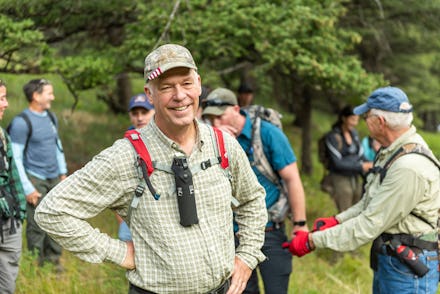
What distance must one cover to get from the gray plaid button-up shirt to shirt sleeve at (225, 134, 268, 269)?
0.20m

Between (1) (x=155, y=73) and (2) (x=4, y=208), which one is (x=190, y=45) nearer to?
(2) (x=4, y=208)

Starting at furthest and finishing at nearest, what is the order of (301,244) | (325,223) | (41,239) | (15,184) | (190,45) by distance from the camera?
(190,45)
(41,239)
(15,184)
(325,223)
(301,244)

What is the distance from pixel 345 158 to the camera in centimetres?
788

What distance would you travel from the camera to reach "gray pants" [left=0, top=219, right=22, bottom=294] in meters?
4.24

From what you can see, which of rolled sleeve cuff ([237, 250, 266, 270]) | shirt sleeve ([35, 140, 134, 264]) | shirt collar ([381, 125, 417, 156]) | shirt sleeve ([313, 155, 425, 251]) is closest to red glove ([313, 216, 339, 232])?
shirt sleeve ([313, 155, 425, 251])

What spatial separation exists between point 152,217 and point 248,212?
658 mm

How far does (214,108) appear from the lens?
4.27 metres

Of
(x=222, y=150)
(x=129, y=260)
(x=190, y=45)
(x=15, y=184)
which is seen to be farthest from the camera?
(x=190, y=45)

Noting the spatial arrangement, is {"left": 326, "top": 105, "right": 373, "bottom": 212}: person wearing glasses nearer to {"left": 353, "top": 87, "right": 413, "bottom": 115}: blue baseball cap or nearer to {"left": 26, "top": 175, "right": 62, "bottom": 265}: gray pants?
{"left": 26, "top": 175, "right": 62, "bottom": 265}: gray pants

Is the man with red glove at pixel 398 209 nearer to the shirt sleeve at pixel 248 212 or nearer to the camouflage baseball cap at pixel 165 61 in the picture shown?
the shirt sleeve at pixel 248 212

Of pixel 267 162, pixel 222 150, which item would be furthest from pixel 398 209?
pixel 222 150

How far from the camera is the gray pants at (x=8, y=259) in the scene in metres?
4.24

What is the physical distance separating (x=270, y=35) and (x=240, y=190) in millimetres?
5041

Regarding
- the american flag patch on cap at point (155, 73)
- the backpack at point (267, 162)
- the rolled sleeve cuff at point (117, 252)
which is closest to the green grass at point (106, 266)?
the backpack at point (267, 162)
